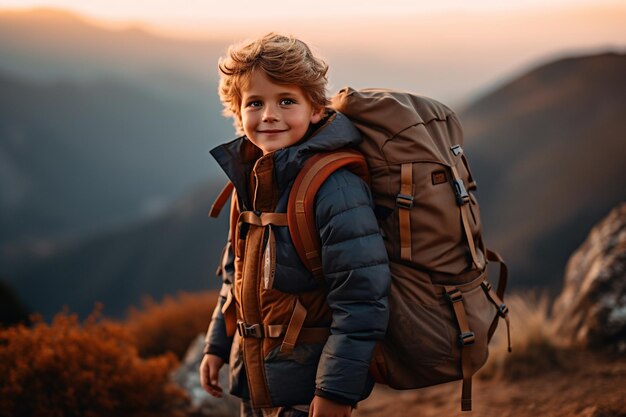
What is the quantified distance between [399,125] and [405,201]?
30cm

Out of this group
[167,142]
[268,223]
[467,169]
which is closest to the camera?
[268,223]

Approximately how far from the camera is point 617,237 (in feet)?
16.2

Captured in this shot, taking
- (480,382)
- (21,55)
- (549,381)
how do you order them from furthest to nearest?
(21,55) → (480,382) → (549,381)

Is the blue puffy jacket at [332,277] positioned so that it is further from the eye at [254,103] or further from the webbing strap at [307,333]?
the eye at [254,103]

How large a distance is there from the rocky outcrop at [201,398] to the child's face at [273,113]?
9.79 ft

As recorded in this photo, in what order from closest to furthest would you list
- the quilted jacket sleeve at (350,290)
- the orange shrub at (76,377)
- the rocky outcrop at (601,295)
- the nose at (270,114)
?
the quilted jacket sleeve at (350,290)
the nose at (270,114)
the orange shrub at (76,377)
the rocky outcrop at (601,295)

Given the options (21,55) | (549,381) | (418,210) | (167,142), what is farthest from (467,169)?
(167,142)

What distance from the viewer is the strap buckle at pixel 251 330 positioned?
2283 mm

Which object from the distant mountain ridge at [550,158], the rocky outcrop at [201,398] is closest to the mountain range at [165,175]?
the distant mountain ridge at [550,158]

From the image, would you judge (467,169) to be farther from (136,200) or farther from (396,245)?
(136,200)

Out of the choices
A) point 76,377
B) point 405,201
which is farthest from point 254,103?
point 76,377

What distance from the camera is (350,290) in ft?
6.78

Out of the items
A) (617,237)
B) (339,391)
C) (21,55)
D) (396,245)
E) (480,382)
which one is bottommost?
(480,382)

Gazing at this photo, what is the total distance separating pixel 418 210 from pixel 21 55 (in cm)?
10801
